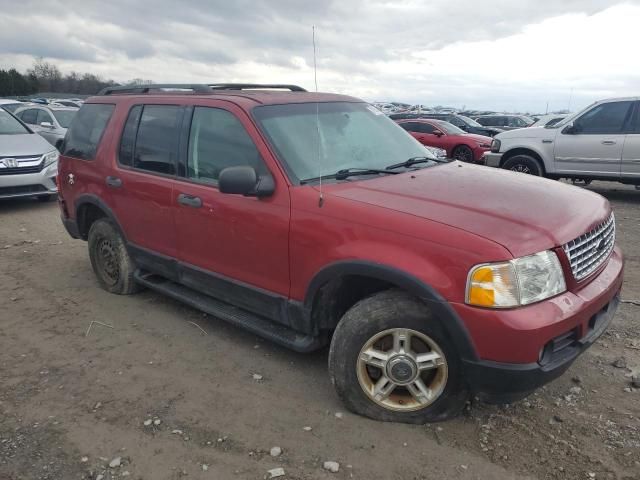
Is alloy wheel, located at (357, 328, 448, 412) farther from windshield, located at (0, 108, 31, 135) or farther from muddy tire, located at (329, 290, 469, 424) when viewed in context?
windshield, located at (0, 108, 31, 135)

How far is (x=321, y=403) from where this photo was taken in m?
3.26

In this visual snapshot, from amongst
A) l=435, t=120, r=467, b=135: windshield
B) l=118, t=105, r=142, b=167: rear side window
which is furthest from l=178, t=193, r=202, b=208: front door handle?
l=435, t=120, r=467, b=135: windshield

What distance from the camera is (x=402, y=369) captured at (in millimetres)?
2854

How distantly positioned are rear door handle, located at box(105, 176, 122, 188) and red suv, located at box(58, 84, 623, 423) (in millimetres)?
16

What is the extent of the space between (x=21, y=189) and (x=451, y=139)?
1099 centimetres

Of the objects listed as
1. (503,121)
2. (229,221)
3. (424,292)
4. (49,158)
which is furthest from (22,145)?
(503,121)

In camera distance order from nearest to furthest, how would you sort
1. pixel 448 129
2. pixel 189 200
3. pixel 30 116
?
pixel 189 200 < pixel 30 116 < pixel 448 129

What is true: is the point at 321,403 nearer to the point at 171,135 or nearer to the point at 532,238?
the point at 532,238

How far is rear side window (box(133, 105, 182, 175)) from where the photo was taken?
4059 mm

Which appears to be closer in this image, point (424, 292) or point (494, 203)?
point (424, 292)

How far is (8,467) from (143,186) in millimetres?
2244

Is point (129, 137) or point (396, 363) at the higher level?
point (129, 137)

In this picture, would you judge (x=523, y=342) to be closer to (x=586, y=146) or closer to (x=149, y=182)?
(x=149, y=182)

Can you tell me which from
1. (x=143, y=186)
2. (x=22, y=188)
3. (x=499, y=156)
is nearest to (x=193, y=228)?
(x=143, y=186)
